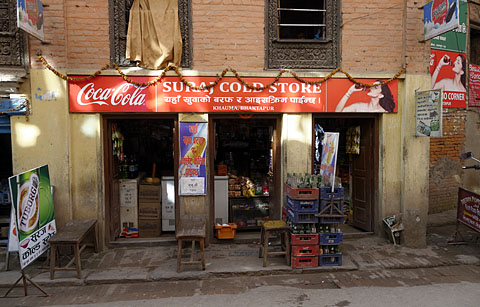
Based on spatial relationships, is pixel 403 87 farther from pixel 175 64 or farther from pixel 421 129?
pixel 175 64

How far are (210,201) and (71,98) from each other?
3504 millimetres

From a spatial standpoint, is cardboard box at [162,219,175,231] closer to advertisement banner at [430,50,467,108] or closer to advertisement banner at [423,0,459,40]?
advertisement banner at [423,0,459,40]

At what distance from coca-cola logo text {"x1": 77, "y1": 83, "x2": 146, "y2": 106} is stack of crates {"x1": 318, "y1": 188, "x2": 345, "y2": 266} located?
4.05 metres

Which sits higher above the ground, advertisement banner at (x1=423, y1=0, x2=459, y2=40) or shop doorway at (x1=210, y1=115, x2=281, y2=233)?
advertisement banner at (x1=423, y1=0, x2=459, y2=40)

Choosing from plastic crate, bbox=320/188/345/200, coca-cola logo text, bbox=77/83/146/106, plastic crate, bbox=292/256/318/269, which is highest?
coca-cola logo text, bbox=77/83/146/106

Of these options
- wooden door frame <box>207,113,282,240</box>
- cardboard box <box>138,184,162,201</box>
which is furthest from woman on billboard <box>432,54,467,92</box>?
cardboard box <box>138,184,162,201</box>

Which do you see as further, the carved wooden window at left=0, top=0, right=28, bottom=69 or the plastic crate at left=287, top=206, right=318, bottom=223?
the carved wooden window at left=0, top=0, right=28, bottom=69

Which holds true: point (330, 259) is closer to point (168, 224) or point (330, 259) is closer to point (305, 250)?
point (305, 250)

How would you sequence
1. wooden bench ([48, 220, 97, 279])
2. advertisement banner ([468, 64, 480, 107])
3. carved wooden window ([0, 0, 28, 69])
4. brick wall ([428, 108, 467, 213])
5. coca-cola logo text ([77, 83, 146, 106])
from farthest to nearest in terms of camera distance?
1. advertisement banner ([468, 64, 480, 107])
2. brick wall ([428, 108, 467, 213])
3. coca-cola logo text ([77, 83, 146, 106])
4. carved wooden window ([0, 0, 28, 69])
5. wooden bench ([48, 220, 97, 279])

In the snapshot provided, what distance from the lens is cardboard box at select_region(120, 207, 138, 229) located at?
760 cm

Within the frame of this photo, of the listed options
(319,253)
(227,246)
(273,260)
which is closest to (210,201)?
(227,246)

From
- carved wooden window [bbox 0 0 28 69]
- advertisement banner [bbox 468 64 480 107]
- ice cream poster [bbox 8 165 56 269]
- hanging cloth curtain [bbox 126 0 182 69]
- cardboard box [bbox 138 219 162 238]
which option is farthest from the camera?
advertisement banner [bbox 468 64 480 107]

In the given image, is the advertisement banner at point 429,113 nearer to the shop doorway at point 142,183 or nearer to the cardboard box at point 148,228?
the shop doorway at point 142,183

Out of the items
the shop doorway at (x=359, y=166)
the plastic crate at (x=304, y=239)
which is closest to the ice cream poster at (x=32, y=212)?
the plastic crate at (x=304, y=239)
